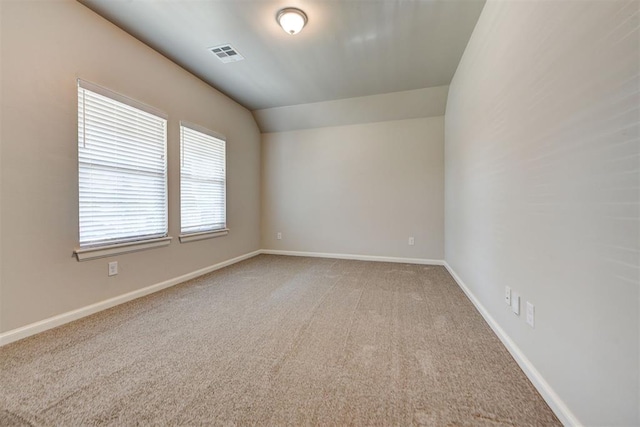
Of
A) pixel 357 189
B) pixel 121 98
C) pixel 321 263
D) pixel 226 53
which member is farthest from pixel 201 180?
pixel 357 189

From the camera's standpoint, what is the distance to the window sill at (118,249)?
209cm

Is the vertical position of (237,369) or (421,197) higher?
(421,197)

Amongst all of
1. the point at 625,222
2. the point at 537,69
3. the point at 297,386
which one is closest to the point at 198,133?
the point at 297,386

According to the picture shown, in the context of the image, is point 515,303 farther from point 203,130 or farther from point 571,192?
point 203,130

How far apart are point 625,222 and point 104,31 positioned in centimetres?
362

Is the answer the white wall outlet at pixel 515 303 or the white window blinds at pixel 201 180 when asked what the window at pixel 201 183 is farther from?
the white wall outlet at pixel 515 303

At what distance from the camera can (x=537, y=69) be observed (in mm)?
1312

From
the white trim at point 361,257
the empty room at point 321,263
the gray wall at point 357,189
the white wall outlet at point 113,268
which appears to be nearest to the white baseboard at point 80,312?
the empty room at point 321,263

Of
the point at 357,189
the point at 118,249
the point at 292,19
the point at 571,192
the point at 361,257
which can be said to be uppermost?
the point at 292,19

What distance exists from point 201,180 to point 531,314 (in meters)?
3.56

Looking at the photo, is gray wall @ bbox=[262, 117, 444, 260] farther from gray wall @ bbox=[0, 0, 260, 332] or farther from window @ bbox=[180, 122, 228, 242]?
gray wall @ bbox=[0, 0, 260, 332]

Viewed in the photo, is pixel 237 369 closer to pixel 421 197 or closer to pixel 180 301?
pixel 180 301

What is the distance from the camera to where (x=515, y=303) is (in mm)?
1555

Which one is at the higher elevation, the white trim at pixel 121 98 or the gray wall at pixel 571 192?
the white trim at pixel 121 98
